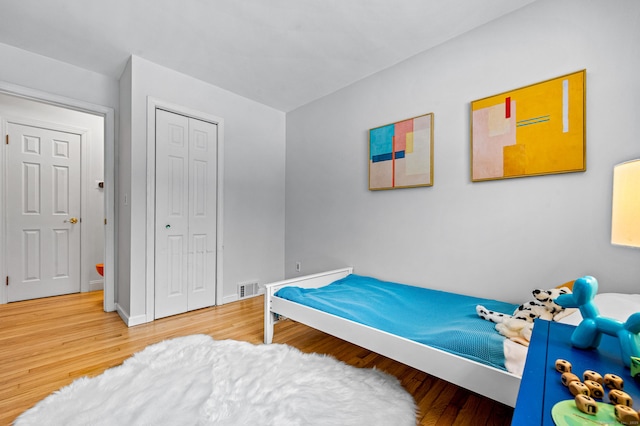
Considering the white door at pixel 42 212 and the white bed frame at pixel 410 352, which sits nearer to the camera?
the white bed frame at pixel 410 352

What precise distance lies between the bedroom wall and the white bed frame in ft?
3.23

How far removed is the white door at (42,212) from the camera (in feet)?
10.7

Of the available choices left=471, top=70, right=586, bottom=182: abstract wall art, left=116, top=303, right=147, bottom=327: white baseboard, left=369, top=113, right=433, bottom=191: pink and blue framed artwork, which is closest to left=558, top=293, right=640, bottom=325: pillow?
left=471, top=70, right=586, bottom=182: abstract wall art

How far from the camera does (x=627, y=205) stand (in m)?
0.76

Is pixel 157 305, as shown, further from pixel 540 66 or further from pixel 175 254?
pixel 540 66

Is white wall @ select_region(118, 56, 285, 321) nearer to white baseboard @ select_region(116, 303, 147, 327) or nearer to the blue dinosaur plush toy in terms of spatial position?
white baseboard @ select_region(116, 303, 147, 327)

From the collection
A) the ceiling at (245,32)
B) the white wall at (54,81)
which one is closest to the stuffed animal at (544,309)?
the ceiling at (245,32)

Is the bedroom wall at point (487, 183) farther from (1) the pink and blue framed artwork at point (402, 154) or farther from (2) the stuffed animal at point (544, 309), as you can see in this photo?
(2) the stuffed animal at point (544, 309)

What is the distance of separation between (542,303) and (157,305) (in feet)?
10.0

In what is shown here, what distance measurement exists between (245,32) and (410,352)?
8.50ft

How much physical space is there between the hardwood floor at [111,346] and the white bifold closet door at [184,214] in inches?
8.9

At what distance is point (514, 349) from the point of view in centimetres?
125

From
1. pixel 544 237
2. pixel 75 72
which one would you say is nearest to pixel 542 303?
pixel 544 237

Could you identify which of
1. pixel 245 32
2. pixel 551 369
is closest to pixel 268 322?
pixel 551 369
